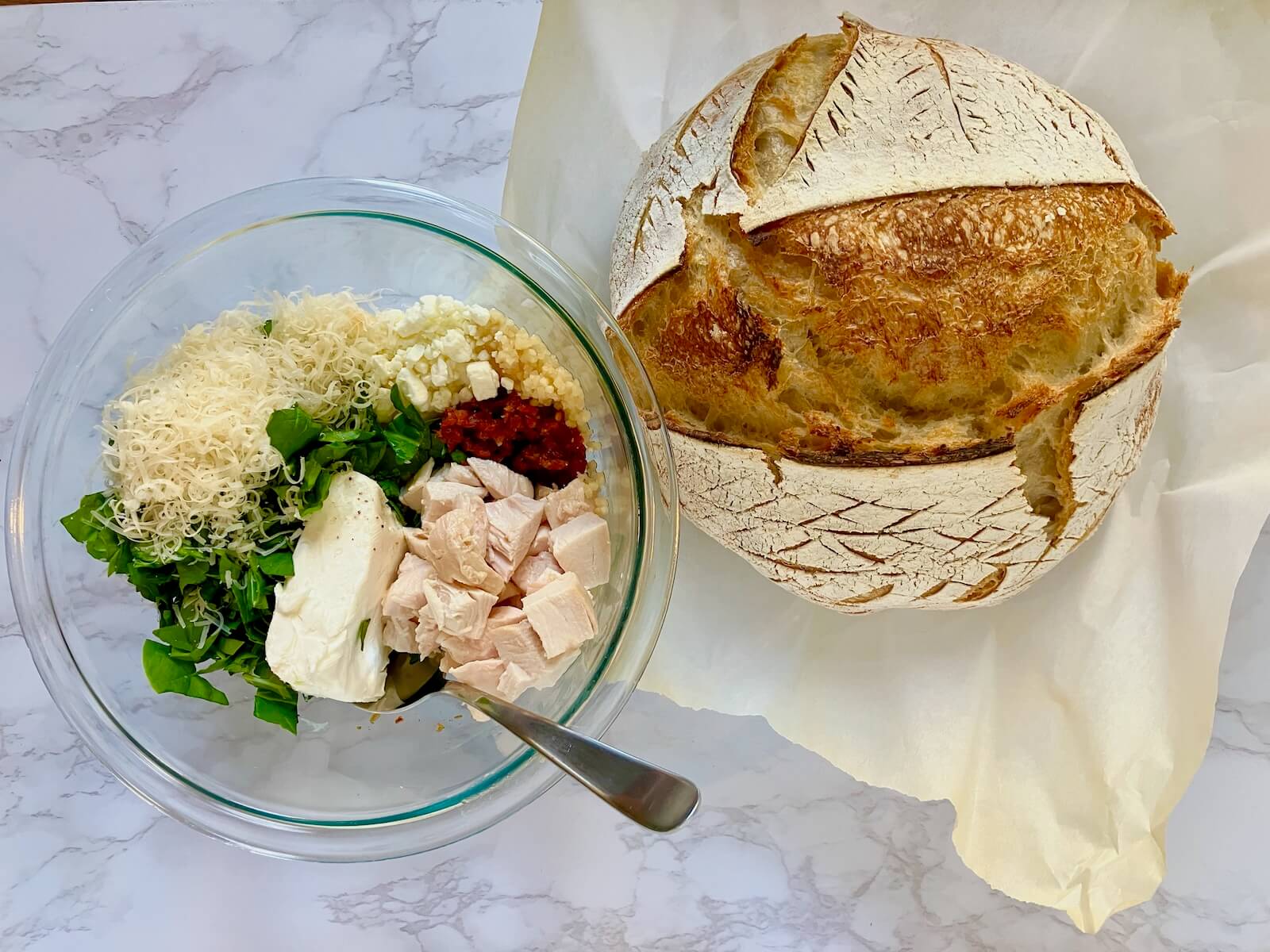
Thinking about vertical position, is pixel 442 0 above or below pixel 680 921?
above

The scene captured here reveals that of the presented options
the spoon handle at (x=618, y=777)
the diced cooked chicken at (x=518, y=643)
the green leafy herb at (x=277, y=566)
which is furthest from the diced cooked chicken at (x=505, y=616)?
the green leafy herb at (x=277, y=566)

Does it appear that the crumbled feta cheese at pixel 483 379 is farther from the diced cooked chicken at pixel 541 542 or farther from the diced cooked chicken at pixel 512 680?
the diced cooked chicken at pixel 512 680

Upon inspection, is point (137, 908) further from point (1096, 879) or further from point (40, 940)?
point (1096, 879)

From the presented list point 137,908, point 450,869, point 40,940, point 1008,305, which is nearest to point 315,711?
point 450,869

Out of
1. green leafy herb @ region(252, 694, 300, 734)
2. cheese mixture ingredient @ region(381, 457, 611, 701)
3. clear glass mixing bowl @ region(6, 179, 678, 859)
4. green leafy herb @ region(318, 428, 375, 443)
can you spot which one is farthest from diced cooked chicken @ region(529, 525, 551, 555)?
green leafy herb @ region(252, 694, 300, 734)

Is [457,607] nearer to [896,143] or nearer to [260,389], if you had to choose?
[260,389]

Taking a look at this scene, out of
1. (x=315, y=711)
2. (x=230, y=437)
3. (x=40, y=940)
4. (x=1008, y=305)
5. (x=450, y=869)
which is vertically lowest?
(x=40, y=940)

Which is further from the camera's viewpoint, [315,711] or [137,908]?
[137,908]
